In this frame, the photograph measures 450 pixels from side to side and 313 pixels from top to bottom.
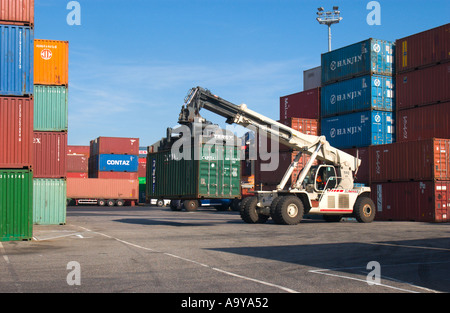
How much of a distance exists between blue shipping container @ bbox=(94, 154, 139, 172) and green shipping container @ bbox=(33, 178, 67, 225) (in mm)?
38300

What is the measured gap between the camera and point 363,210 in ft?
82.1

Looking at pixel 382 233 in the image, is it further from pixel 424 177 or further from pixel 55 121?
pixel 55 121

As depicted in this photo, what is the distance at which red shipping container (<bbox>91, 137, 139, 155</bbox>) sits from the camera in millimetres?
61719

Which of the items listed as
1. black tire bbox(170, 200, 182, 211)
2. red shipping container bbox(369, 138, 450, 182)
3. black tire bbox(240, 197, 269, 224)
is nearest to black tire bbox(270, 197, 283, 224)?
black tire bbox(240, 197, 269, 224)

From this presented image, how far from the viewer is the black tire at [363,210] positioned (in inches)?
983

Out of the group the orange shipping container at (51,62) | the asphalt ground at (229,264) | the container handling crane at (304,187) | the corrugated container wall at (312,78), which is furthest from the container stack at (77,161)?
the asphalt ground at (229,264)

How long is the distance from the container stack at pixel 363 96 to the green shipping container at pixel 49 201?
17.8 meters

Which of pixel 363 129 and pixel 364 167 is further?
pixel 363 129

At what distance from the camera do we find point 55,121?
2453 centimetres

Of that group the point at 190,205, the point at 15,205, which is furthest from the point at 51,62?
the point at 190,205

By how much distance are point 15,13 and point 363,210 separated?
17235mm

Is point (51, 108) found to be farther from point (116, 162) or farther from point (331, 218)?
point (116, 162)

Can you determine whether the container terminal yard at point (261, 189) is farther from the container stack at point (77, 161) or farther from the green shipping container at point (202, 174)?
the container stack at point (77, 161)
